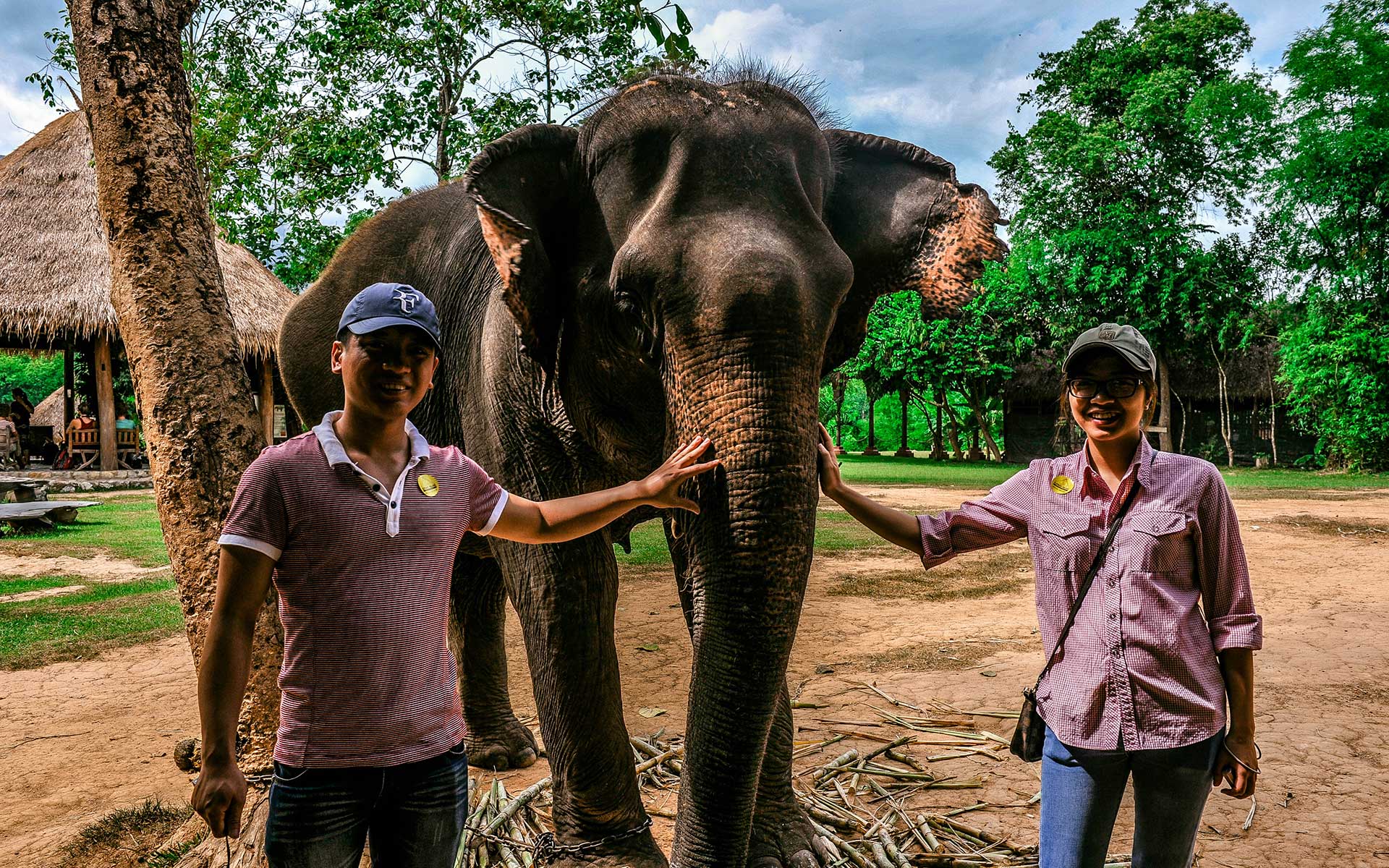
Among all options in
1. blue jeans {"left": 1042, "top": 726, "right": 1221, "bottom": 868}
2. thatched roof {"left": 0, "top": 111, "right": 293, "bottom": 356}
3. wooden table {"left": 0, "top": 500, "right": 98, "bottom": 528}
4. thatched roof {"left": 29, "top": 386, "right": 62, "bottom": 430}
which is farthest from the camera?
thatched roof {"left": 29, "top": 386, "right": 62, "bottom": 430}

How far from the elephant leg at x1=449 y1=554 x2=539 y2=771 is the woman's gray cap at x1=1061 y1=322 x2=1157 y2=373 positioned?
3.08 metres

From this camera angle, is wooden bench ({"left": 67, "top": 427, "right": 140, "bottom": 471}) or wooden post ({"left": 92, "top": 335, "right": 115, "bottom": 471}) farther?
wooden bench ({"left": 67, "top": 427, "right": 140, "bottom": 471})

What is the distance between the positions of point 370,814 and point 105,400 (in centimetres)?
2086

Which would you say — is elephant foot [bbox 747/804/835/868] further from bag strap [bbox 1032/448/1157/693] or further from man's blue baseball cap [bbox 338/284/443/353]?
man's blue baseball cap [bbox 338/284/443/353]

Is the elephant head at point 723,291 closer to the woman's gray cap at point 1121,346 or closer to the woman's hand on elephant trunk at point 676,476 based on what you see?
the woman's hand on elephant trunk at point 676,476

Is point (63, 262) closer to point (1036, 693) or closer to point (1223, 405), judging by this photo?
point (1036, 693)

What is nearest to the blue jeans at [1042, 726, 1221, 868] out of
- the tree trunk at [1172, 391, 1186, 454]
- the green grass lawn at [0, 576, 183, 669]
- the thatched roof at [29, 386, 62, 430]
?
the green grass lawn at [0, 576, 183, 669]

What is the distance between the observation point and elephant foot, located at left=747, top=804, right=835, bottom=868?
10.2 feet

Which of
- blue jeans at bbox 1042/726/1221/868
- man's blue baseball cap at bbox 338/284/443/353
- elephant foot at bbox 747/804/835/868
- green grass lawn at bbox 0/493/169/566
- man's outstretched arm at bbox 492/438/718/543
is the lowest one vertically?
elephant foot at bbox 747/804/835/868

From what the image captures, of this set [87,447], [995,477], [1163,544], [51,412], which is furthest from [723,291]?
[51,412]

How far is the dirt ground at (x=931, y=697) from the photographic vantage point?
11.5 feet

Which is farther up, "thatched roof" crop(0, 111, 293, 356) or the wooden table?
"thatched roof" crop(0, 111, 293, 356)

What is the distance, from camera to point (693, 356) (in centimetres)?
229

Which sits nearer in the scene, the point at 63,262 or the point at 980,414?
the point at 63,262
